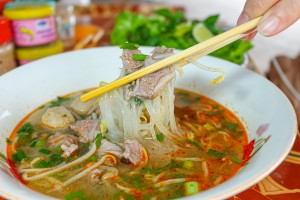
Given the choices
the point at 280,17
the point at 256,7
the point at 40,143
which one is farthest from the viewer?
the point at 40,143

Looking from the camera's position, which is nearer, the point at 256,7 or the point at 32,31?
the point at 256,7

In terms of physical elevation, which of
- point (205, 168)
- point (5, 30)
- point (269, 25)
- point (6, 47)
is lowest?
point (205, 168)

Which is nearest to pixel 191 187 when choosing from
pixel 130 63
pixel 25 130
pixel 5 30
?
pixel 130 63

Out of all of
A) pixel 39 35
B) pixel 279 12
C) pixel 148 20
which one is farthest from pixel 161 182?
pixel 148 20

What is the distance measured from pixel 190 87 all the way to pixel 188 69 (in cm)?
13

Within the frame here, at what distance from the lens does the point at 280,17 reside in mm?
1702

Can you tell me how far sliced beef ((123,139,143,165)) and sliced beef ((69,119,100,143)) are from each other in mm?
245

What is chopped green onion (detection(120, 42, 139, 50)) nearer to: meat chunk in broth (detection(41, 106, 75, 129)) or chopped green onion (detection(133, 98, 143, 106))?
chopped green onion (detection(133, 98, 143, 106))

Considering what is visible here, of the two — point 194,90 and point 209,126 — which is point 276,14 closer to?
point 209,126

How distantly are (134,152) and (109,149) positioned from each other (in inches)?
5.8

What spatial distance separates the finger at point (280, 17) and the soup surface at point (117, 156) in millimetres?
619

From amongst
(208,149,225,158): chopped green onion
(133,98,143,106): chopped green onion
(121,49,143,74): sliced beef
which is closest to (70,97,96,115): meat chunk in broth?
(133,98,143,106): chopped green onion

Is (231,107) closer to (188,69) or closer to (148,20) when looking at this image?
(188,69)

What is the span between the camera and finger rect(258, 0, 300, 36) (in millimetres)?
1679
